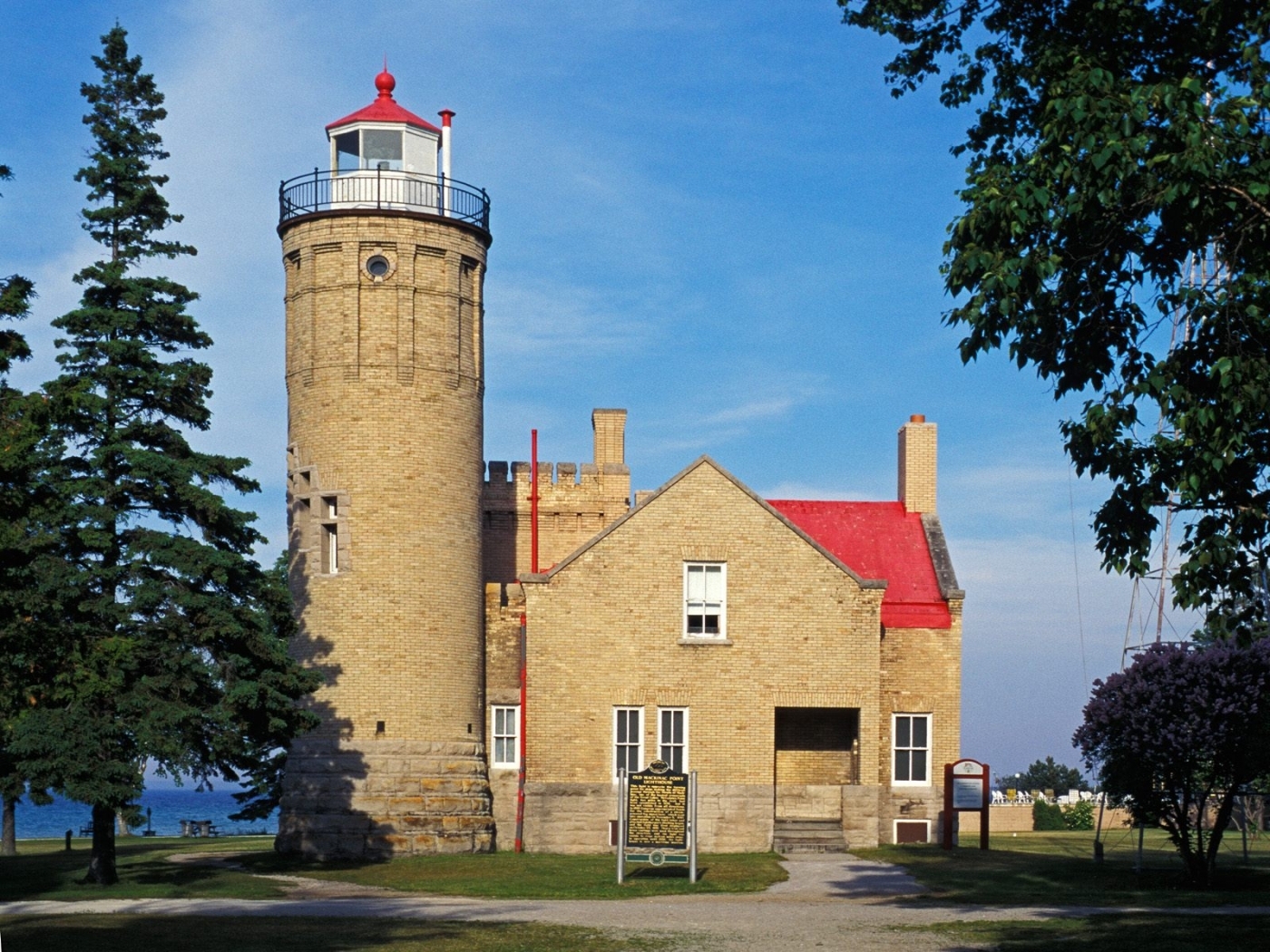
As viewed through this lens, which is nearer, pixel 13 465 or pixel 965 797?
pixel 13 465

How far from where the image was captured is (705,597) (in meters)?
36.9

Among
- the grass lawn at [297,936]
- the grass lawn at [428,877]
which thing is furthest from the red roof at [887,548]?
the grass lawn at [297,936]

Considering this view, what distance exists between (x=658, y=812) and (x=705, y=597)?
9.17 metres

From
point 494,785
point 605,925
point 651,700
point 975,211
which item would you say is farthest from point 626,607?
point 975,211

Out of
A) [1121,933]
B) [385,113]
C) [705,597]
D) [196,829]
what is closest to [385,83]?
[385,113]

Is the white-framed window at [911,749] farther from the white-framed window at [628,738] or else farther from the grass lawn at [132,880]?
the grass lawn at [132,880]

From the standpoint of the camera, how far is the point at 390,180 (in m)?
38.4

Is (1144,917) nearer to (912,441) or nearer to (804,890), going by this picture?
(804,890)

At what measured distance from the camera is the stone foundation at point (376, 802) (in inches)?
1404

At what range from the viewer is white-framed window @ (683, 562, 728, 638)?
36.8m

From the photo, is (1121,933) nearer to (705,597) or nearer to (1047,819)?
(705,597)

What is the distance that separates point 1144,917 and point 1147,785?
588cm

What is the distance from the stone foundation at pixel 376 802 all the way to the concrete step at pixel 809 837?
6861 mm

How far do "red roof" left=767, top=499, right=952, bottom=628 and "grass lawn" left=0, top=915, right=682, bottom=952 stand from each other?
1949 centimetres
